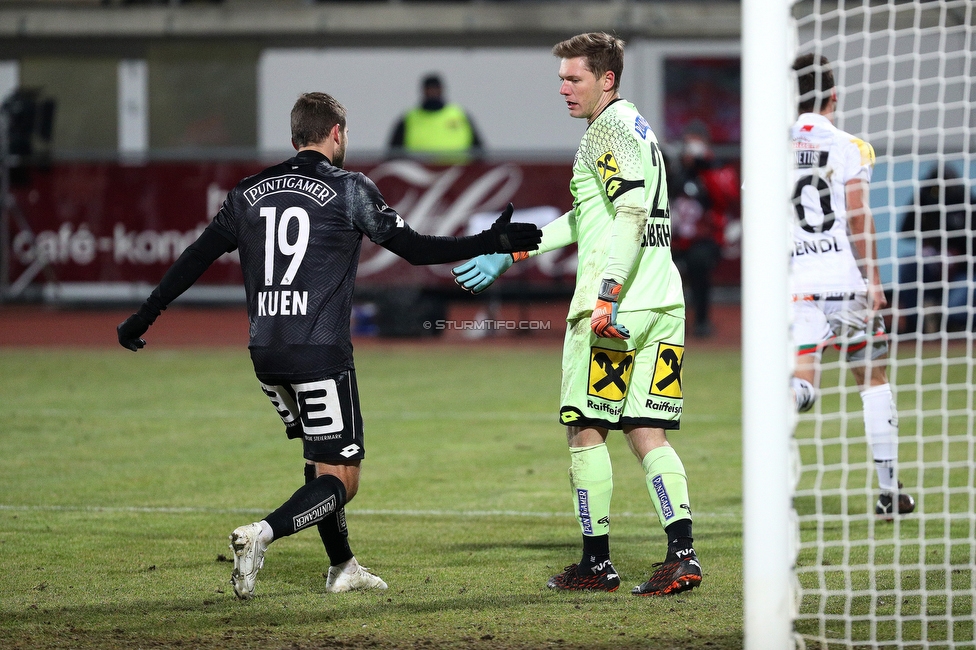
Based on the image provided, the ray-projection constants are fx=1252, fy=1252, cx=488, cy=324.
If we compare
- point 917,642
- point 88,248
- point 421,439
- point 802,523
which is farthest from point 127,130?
point 917,642

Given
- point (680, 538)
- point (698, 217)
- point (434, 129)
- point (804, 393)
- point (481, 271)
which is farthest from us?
point (434, 129)

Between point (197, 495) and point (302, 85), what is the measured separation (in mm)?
17230

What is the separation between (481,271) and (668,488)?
3.86 ft

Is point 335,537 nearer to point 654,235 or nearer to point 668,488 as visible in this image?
point 668,488

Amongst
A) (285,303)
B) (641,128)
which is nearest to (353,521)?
(285,303)

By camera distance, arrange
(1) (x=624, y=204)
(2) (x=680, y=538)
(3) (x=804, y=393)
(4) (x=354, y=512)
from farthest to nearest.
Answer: (4) (x=354, y=512)
(3) (x=804, y=393)
(2) (x=680, y=538)
(1) (x=624, y=204)

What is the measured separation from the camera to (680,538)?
5051 mm

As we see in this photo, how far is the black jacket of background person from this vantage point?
4.88 meters

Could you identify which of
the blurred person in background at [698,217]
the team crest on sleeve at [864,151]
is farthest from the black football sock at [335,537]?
the blurred person in background at [698,217]

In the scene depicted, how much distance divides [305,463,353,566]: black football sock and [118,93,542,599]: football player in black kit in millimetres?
24

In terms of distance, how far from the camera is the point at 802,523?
21.0 ft

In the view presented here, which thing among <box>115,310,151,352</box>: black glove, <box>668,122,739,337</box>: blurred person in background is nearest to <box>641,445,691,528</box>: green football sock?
<box>115,310,151,352</box>: black glove

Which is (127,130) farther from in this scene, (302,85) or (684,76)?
(684,76)

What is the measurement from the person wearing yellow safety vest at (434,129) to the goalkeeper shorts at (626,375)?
14175 millimetres
